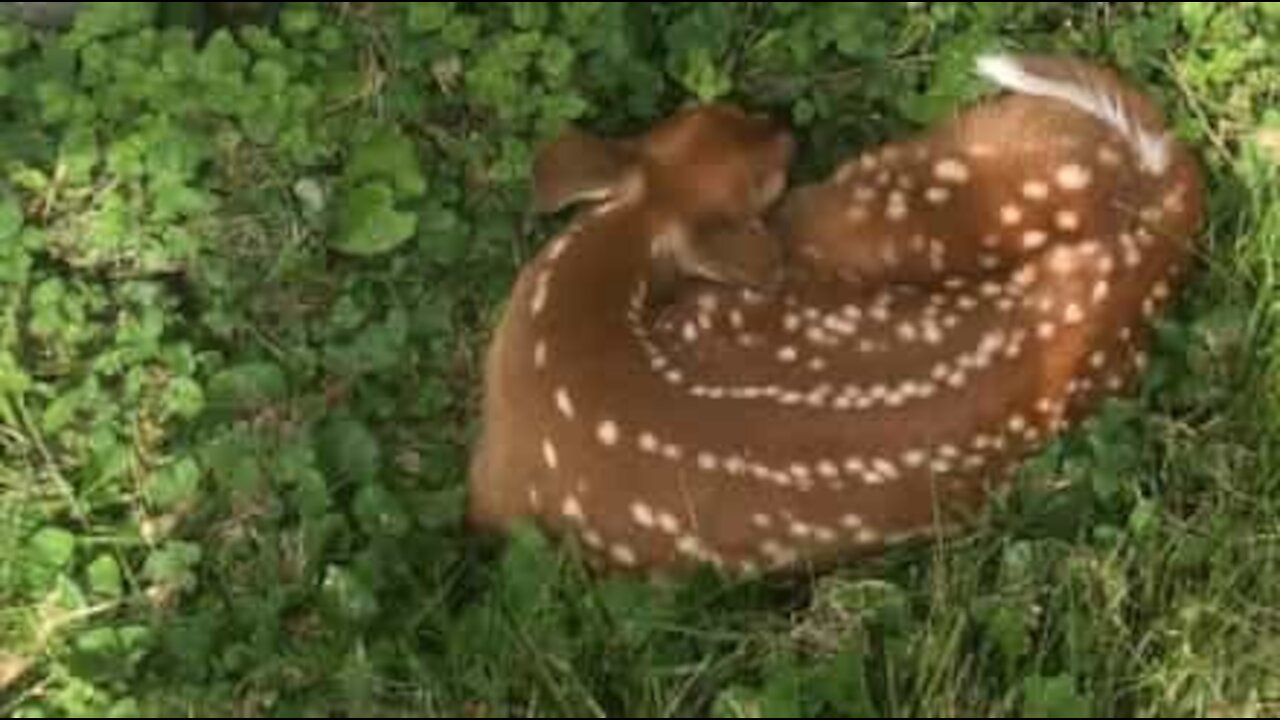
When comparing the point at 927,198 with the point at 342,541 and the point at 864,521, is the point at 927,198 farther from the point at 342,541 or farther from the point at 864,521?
the point at 342,541

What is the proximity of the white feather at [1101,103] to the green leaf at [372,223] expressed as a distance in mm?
987

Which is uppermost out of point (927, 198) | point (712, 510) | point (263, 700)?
point (927, 198)

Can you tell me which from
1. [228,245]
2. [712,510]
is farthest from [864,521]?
[228,245]

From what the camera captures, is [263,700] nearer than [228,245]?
Yes

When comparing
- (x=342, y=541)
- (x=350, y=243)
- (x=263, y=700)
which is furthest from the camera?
(x=350, y=243)

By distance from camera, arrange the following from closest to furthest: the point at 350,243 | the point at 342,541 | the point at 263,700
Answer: the point at 263,700
the point at 342,541
the point at 350,243

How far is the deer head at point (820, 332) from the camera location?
3.46 meters

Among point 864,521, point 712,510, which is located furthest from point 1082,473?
point 712,510

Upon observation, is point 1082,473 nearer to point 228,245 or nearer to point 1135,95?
point 1135,95

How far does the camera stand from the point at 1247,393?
381 cm

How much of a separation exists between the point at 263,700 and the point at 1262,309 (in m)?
1.68

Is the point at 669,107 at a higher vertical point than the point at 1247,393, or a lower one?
higher

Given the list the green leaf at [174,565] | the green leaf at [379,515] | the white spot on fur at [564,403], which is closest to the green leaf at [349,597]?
the green leaf at [379,515]

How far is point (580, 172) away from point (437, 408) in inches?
18.1
